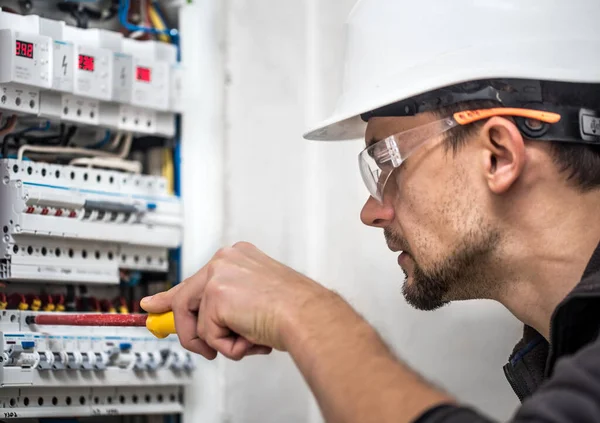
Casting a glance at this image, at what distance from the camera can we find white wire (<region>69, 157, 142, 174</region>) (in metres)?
2.14

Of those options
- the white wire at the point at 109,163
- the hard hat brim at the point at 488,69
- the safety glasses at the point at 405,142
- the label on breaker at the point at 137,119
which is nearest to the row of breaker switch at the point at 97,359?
the white wire at the point at 109,163

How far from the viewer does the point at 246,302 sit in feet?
4.21

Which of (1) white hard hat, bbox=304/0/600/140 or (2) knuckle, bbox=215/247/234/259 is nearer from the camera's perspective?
(2) knuckle, bbox=215/247/234/259

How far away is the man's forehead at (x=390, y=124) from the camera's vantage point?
161 centimetres

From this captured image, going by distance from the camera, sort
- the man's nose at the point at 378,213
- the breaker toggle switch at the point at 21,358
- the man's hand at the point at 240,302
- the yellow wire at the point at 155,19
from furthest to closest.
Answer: the yellow wire at the point at 155,19, the breaker toggle switch at the point at 21,358, the man's nose at the point at 378,213, the man's hand at the point at 240,302

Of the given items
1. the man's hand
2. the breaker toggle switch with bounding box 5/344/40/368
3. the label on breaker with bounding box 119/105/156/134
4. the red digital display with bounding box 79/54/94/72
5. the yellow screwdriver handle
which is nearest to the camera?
the man's hand

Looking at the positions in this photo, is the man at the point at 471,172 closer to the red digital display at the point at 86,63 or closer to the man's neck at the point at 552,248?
the man's neck at the point at 552,248

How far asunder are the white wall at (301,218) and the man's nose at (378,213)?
0.63 meters

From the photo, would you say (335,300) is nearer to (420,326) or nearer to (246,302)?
(246,302)

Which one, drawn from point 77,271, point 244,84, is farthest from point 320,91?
point 77,271

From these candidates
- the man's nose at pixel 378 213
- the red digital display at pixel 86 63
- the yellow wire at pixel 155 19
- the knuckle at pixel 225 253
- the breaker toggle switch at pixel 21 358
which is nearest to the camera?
the knuckle at pixel 225 253

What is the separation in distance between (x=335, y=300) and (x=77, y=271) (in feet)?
3.28

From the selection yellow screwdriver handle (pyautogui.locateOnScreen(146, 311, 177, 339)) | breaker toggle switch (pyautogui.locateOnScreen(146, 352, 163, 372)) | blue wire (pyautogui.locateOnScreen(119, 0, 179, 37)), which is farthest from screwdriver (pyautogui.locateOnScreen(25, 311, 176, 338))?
blue wire (pyautogui.locateOnScreen(119, 0, 179, 37))

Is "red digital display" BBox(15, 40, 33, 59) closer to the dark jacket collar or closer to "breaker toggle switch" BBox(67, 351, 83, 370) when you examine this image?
"breaker toggle switch" BBox(67, 351, 83, 370)
